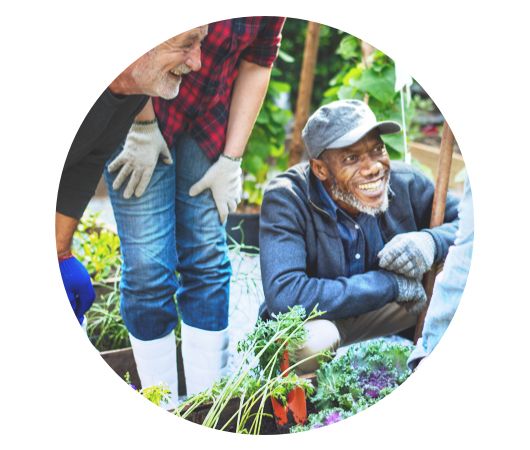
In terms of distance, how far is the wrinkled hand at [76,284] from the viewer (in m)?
1.43

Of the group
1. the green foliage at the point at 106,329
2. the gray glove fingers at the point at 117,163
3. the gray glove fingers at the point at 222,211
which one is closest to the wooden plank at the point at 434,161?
the gray glove fingers at the point at 222,211

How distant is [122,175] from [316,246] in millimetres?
444

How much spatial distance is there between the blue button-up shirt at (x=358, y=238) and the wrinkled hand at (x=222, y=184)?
0.61 ft

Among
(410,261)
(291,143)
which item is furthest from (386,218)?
(291,143)

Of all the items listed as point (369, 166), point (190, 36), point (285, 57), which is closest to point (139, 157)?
point (190, 36)

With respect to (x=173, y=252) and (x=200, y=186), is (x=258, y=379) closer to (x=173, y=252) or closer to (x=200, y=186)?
(x=173, y=252)

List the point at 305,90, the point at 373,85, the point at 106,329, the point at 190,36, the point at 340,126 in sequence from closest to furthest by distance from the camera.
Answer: the point at 190,36 < the point at 340,126 < the point at 106,329 < the point at 373,85 < the point at 305,90

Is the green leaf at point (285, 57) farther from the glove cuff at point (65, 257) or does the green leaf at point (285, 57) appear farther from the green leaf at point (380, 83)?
the glove cuff at point (65, 257)

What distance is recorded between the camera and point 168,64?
4.27 feet

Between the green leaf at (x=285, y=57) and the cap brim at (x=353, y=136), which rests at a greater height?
the green leaf at (x=285, y=57)

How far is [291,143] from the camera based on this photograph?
1.78 m

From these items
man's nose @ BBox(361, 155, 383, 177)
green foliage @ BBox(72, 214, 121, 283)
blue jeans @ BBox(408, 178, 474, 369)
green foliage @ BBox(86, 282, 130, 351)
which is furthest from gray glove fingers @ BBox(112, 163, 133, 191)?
blue jeans @ BBox(408, 178, 474, 369)

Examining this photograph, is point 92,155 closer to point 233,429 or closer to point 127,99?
point 127,99

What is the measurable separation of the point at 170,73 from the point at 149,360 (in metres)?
0.64
